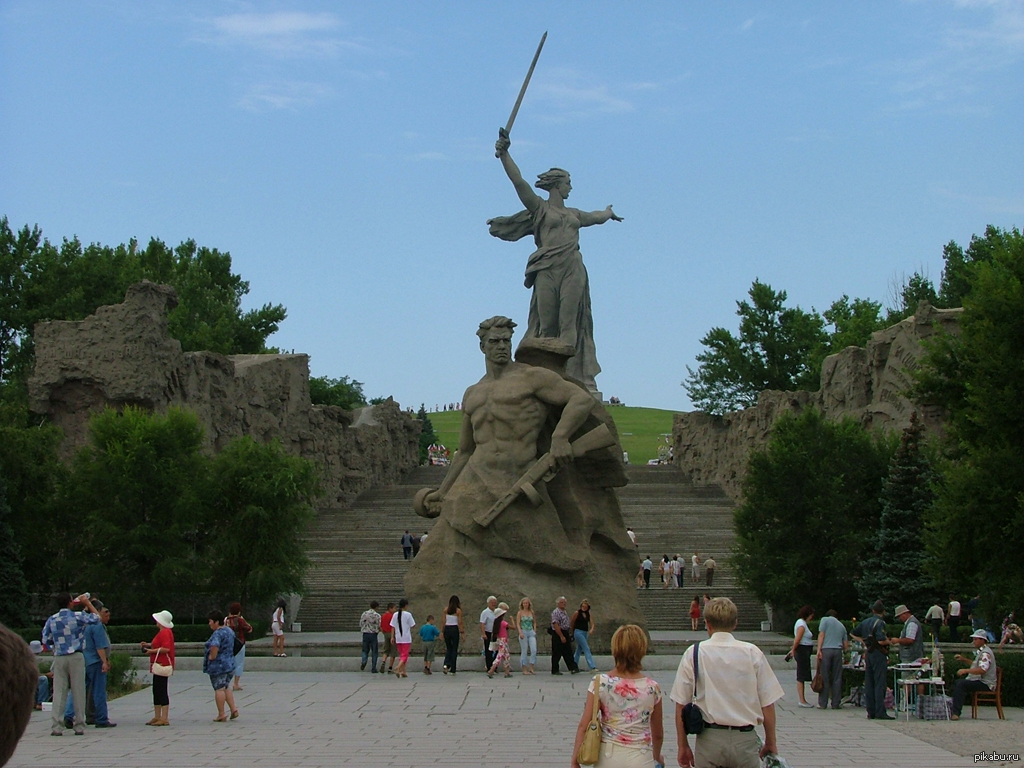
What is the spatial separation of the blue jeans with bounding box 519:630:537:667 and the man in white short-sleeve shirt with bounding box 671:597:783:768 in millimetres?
10028

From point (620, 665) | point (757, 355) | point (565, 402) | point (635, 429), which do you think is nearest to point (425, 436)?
point (635, 429)

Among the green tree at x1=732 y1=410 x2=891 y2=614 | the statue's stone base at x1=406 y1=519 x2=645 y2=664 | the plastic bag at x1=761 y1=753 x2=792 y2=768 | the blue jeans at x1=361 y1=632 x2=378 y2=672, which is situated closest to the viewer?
the plastic bag at x1=761 y1=753 x2=792 y2=768

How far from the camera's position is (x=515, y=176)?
29.5 metres

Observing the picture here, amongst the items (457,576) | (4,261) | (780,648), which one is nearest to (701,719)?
(457,576)

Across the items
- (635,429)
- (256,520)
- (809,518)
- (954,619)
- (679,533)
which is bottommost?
→ (954,619)

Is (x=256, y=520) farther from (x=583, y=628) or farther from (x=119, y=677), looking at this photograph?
(x=583, y=628)

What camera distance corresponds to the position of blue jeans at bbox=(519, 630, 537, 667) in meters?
16.3

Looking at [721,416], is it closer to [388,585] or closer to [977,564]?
[388,585]

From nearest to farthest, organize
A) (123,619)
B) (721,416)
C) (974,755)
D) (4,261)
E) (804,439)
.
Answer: (974,755) < (123,619) < (804,439) < (4,261) < (721,416)

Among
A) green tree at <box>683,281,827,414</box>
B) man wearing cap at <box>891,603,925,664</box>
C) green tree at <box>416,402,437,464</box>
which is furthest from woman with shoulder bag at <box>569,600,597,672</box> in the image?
green tree at <box>416,402,437,464</box>

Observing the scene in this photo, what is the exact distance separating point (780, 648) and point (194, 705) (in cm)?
1091

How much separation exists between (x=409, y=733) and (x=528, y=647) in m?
5.53

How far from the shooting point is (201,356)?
36.7m

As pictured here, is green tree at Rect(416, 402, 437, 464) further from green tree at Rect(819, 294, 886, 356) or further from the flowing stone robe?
the flowing stone robe
